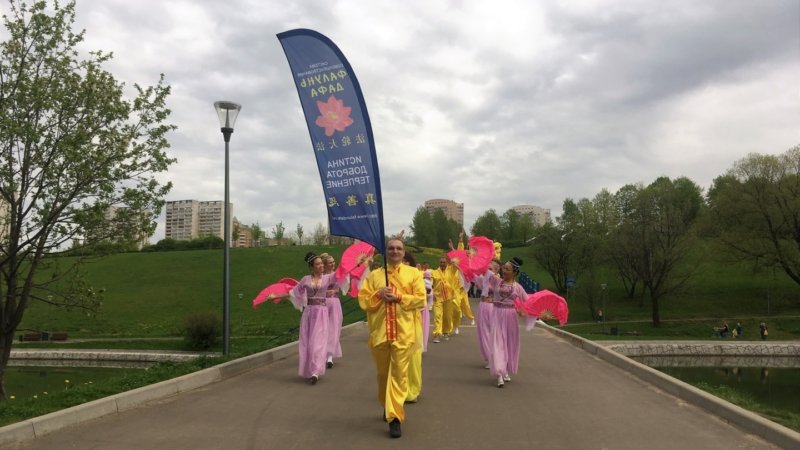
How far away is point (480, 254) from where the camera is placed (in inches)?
435

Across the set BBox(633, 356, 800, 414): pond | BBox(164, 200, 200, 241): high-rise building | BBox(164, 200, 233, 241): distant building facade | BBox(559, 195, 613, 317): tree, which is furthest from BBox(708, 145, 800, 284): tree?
BBox(164, 200, 200, 241): high-rise building

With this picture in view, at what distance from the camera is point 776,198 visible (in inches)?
1535

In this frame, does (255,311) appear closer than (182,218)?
Yes

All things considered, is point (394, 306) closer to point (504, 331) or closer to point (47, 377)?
point (504, 331)

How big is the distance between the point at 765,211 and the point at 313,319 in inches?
1599

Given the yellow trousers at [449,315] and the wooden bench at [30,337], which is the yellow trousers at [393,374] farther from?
the wooden bench at [30,337]

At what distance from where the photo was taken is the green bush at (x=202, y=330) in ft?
81.6

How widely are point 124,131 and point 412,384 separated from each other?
9.67 metres

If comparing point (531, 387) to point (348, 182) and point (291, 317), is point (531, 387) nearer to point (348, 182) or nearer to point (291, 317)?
point (348, 182)

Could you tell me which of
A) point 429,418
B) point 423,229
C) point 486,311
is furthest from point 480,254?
point 423,229

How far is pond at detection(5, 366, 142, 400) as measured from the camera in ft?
56.8

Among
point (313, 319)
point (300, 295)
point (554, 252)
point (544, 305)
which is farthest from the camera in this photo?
point (554, 252)

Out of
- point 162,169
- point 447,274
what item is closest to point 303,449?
point 162,169

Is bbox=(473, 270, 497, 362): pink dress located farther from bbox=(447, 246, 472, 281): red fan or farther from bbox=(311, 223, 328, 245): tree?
bbox=(311, 223, 328, 245): tree
